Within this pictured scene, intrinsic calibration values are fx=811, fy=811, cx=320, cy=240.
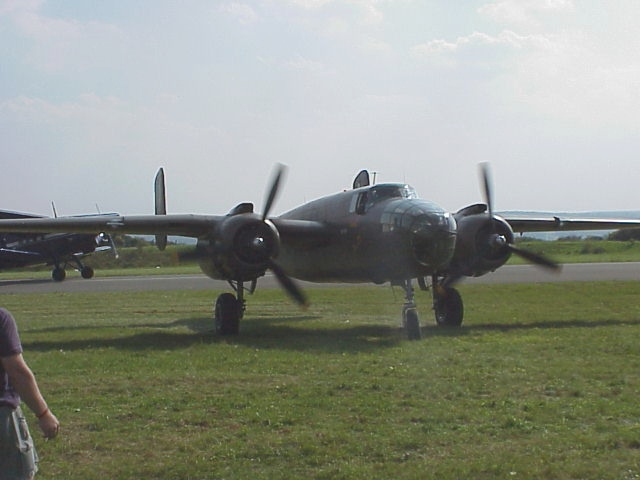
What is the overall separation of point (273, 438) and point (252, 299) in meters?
19.3

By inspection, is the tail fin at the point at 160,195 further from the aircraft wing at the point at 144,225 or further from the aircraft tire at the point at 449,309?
the aircraft tire at the point at 449,309

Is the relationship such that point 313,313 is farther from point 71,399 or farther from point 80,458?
point 80,458

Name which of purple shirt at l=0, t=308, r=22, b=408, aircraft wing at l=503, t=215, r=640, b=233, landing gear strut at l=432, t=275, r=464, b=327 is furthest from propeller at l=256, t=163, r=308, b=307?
purple shirt at l=0, t=308, r=22, b=408

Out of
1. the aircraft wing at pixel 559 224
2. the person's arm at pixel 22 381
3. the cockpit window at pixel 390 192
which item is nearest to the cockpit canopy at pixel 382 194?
the cockpit window at pixel 390 192

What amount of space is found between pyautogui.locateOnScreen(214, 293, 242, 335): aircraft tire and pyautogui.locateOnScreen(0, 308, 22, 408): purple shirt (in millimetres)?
11140

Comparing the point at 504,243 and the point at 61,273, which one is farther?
the point at 61,273

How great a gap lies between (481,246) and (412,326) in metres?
3.03

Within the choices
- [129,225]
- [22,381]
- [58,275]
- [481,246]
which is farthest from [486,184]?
[58,275]

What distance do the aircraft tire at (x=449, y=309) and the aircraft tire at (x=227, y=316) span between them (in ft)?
13.8

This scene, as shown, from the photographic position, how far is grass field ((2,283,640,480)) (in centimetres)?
664

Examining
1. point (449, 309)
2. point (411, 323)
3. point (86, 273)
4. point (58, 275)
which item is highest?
point (411, 323)

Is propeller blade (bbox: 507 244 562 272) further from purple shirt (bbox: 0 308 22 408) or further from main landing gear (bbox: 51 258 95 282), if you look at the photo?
main landing gear (bbox: 51 258 95 282)

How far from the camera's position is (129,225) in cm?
1570

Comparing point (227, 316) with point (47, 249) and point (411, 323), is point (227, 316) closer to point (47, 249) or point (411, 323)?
point (411, 323)
